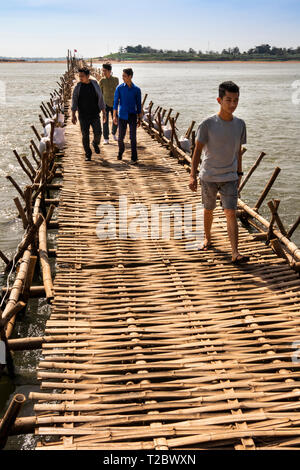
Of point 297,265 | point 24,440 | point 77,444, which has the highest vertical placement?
point 297,265

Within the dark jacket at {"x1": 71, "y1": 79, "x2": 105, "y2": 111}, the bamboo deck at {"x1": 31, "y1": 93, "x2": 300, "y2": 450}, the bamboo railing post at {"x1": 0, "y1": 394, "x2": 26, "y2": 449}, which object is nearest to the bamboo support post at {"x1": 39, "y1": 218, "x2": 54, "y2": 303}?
the bamboo deck at {"x1": 31, "y1": 93, "x2": 300, "y2": 450}

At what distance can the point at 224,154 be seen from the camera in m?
4.27

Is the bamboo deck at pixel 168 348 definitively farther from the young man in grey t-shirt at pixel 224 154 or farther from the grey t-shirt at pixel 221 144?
the grey t-shirt at pixel 221 144

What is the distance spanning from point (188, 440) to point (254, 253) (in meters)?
2.87

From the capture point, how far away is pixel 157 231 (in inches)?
223

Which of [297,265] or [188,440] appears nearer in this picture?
[188,440]

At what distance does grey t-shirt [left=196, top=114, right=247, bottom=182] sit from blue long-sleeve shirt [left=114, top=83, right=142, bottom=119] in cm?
381

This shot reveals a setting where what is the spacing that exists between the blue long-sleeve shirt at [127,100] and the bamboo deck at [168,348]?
301 cm

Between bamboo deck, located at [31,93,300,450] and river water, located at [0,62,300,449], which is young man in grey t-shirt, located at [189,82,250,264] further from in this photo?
river water, located at [0,62,300,449]

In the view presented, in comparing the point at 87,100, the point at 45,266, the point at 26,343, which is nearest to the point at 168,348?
the point at 26,343

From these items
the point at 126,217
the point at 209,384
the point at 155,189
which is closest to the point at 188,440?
the point at 209,384

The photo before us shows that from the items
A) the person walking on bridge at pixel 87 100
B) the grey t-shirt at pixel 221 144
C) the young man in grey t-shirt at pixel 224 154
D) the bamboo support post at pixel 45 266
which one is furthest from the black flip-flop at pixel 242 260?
the person walking on bridge at pixel 87 100

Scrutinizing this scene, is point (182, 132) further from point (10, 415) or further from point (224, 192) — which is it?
point (10, 415)

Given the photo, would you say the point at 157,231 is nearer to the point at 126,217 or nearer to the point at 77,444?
the point at 126,217
